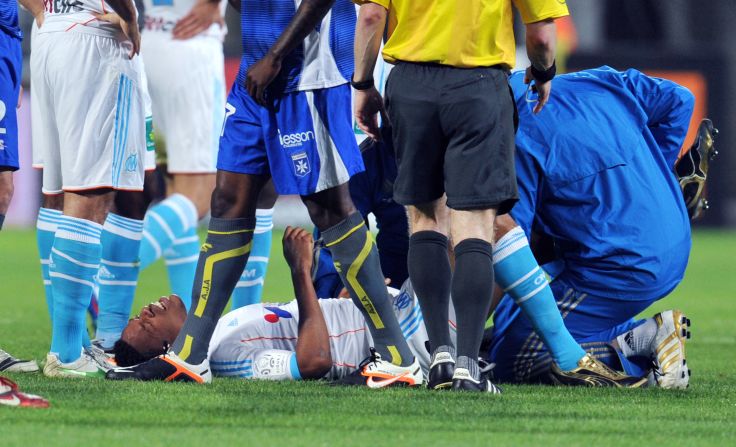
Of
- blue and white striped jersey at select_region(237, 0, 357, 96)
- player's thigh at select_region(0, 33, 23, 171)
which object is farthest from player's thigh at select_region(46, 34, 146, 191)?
blue and white striped jersey at select_region(237, 0, 357, 96)

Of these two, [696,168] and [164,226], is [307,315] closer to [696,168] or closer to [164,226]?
[164,226]

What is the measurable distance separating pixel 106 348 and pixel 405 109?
85.8 inches

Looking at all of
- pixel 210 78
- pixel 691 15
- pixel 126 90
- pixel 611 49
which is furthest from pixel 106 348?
pixel 691 15

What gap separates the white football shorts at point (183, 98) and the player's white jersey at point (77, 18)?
2.08 meters

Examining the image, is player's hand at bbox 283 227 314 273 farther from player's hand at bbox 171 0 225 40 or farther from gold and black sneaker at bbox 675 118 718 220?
player's hand at bbox 171 0 225 40

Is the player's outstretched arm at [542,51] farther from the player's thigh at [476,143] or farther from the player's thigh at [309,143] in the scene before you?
the player's thigh at [309,143]

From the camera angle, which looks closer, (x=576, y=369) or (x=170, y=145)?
(x=576, y=369)

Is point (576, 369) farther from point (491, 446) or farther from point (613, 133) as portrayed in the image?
point (491, 446)

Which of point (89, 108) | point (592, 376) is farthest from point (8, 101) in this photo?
point (592, 376)

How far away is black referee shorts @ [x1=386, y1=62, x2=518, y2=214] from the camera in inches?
174

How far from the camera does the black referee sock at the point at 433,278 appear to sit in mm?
4641

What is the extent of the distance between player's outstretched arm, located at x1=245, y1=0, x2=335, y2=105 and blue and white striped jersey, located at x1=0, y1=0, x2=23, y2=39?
1239mm

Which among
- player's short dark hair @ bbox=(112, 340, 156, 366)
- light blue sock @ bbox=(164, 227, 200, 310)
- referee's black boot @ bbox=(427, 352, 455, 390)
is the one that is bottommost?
light blue sock @ bbox=(164, 227, 200, 310)

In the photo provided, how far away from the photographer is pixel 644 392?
16.0 feet
